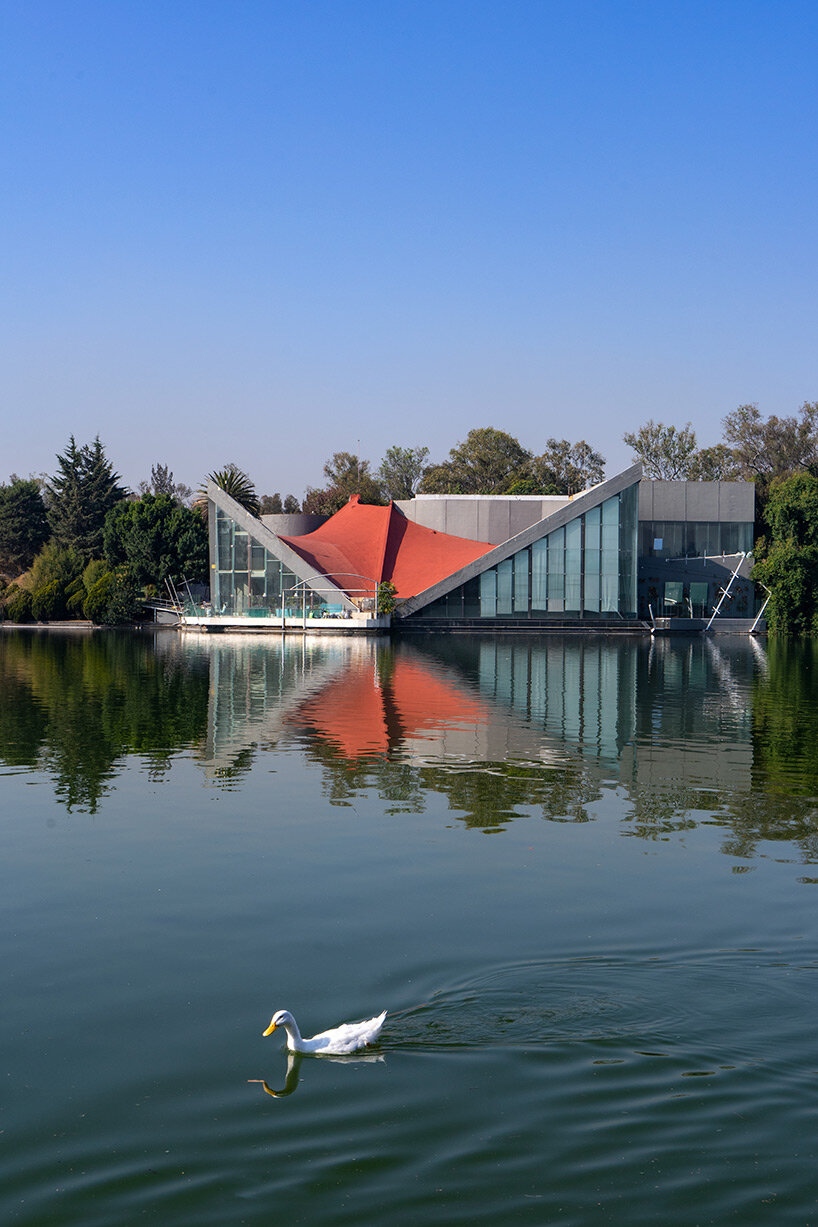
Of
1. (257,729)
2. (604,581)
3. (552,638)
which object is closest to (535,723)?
(257,729)

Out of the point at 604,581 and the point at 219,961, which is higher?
the point at 604,581

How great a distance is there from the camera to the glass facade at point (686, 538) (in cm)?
8988

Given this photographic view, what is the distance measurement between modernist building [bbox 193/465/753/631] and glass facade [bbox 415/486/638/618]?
2.6 inches

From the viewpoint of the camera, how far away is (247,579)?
254 feet

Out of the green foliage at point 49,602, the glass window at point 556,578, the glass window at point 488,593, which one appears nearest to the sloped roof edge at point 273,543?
the glass window at point 488,593

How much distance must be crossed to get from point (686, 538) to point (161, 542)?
41897 mm

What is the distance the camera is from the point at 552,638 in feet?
227

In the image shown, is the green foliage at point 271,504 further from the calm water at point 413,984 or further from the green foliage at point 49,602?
the calm water at point 413,984

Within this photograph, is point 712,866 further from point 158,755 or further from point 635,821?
point 158,755

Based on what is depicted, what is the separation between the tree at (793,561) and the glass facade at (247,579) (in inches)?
1267

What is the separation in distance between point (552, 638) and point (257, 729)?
46373 millimetres

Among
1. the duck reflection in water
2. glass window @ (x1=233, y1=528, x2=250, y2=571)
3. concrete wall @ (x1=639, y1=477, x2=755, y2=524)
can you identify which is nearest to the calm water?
the duck reflection in water

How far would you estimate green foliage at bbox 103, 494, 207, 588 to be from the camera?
288ft

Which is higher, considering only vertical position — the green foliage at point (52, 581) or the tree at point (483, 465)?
the tree at point (483, 465)
